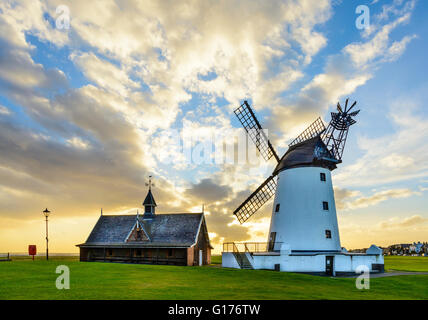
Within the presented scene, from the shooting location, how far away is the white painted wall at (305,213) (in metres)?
35.0

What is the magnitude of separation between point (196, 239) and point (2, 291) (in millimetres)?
25960

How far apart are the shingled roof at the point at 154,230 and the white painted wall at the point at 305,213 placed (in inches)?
468

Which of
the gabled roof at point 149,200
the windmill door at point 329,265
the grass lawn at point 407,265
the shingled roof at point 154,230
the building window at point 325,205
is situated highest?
the gabled roof at point 149,200

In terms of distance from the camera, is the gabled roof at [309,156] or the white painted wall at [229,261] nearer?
the white painted wall at [229,261]

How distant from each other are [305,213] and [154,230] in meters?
21.2

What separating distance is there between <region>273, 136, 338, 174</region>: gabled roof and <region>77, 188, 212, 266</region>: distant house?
14.8 metres

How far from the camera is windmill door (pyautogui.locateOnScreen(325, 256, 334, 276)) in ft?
110

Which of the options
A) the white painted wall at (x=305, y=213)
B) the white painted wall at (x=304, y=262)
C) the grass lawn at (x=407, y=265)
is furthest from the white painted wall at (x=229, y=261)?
the grass lawn at (x=407, y=265)

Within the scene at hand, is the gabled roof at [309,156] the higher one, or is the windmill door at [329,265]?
the gabled roof at [309,156]

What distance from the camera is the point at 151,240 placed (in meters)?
44.3

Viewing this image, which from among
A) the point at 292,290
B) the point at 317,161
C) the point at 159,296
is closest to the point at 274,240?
the point at 317,161

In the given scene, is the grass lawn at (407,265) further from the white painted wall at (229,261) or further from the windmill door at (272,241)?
the white painted wall at (229,261)

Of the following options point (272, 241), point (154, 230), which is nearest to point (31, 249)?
point (154, 230)

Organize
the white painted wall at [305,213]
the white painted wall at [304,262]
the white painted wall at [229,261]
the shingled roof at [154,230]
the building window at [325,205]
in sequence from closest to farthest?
the white painted wall at [304,262] < the white painted wall at [305,213] < the white painted wall at [229,261] < the building window at [325,205] < the shingled roof at [154,230]
